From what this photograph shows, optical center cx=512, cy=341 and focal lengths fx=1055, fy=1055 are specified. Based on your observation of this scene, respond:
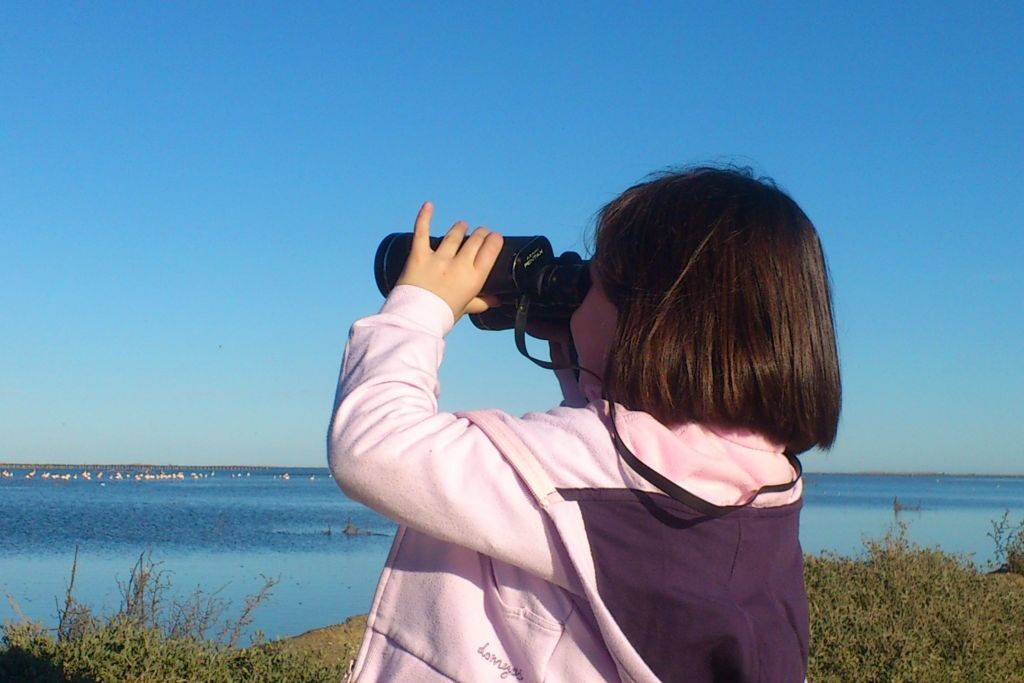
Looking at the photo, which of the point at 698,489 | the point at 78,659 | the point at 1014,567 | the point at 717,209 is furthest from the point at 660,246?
the point at 1014,567

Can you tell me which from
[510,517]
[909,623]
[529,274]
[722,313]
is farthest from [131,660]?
[909,623]

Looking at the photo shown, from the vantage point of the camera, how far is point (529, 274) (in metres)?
1.48

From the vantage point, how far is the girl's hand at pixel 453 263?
1.36m

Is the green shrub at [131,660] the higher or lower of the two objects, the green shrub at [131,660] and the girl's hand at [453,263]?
the lower

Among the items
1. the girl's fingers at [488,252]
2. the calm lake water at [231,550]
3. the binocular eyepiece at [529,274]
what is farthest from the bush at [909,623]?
the girl's fingers at [488,252]

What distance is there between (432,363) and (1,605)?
925 centimetres

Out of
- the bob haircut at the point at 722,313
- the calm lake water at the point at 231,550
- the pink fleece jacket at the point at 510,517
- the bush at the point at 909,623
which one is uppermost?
the bob haircut at the point at 722,313

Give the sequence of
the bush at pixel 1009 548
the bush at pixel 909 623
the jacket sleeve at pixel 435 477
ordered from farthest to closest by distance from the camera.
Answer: the bush at pixel 1009 548 → the bush at pixel 909 623 → the jacket sleeve at pixel 435 477

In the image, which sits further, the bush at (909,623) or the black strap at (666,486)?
the bush at (909,623)

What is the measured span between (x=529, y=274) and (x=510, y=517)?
1.36ft

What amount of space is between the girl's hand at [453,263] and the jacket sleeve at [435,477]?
0.17 metres

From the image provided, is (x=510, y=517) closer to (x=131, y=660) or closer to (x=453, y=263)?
(x=453, y=263)

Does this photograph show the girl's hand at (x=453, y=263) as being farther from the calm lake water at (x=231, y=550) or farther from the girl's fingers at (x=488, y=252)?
the calm lake water at (x=231, y=550)

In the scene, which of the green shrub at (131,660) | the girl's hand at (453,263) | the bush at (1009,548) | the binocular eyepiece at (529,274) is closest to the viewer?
the girl's hand at (453,263)
